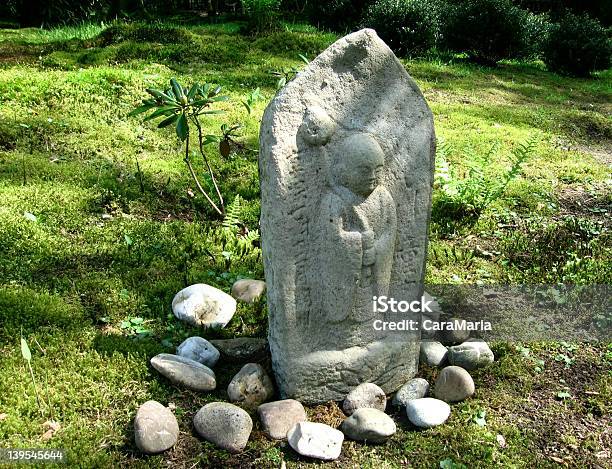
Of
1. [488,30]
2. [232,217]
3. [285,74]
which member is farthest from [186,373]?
[488,30]

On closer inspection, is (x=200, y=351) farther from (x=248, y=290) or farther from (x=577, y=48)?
(x=577, y=48)

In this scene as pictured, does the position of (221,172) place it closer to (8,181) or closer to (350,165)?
(8,181)

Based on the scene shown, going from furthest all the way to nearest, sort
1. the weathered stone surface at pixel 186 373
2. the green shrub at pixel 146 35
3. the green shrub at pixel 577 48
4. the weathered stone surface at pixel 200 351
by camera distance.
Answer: the green shrub at pixel 577 48 < the green shrub at pixel 146 35 < the weathered stone surface at pixel 200 351 < the weathered stone surface at pixel 186 373

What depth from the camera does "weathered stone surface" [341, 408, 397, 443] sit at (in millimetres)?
2967

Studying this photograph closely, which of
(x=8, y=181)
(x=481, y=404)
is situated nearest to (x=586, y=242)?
(x=481, y=404)

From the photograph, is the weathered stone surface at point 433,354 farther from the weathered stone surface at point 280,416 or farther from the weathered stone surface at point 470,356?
the weathered stone surface at point 280,416

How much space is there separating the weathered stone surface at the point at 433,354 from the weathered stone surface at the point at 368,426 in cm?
65

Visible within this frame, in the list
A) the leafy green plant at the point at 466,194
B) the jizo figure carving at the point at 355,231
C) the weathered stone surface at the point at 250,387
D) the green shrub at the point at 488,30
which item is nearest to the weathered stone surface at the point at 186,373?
the weathered stone surface at the point at 250,387

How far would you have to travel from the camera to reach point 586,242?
16.8 feet

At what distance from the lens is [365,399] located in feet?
10.4

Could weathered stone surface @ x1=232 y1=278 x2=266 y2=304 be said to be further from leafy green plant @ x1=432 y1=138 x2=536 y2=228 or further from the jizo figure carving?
leafy green plant @ x1=432 y1=138 x2=536 y2=228

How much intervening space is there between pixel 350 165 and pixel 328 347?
3.15 ft

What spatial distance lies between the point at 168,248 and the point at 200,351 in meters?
1.38

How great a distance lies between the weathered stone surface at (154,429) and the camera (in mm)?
2840
